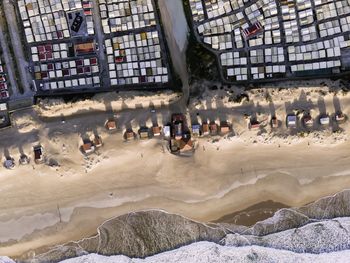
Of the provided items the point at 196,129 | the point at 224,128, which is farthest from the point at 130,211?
the point at 224,128

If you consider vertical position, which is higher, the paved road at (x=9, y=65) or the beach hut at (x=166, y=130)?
the paved road at (x=9, y=65)

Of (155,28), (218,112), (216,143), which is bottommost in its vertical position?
(216,143)

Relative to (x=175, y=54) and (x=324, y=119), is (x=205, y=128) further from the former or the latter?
(x=324, y=119)

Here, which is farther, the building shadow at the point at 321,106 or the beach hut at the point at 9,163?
the beach hut at the point at 9,163

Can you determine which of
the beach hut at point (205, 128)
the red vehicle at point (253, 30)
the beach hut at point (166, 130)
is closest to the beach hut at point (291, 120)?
the beach hut at point (205, 128)

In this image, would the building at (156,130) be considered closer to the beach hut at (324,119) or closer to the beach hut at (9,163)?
the beach hut at (9,163)

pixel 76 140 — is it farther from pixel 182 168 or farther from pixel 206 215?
pixel 206 215

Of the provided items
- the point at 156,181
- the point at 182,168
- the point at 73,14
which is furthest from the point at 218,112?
the point at 73,14
